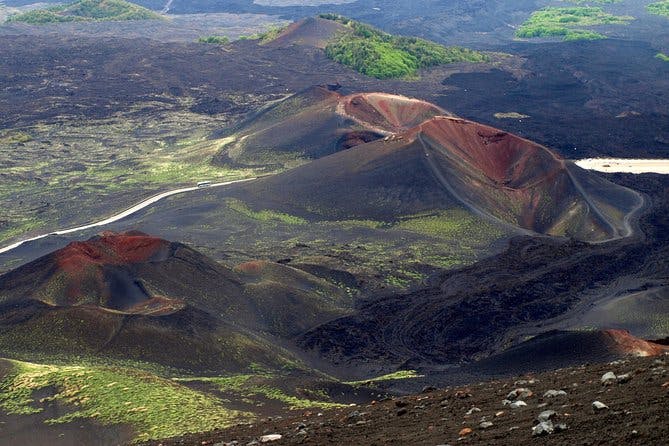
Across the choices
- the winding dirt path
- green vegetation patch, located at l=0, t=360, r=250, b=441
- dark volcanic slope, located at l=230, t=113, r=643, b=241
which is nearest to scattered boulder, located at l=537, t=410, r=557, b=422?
green vegetation patch, located at l=0, t=360, r=250, b=441

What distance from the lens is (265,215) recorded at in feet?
196

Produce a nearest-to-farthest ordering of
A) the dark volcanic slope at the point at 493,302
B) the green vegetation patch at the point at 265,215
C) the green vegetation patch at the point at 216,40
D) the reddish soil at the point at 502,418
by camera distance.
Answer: the reddish soil at the point at 502,418
the dark volcanic slope at the point at 493,302
the green vegetation patch at the point at 265,215
the green vegetation patch at the point at 216,40

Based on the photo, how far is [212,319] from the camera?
37625mm

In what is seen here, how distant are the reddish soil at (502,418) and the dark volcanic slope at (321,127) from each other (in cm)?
5210

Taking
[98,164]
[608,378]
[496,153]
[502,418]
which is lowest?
[98,164]

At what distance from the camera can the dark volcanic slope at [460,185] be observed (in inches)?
2312

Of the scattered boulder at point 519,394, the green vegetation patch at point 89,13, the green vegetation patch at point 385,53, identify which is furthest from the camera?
the green vegetation patch at point 89,13

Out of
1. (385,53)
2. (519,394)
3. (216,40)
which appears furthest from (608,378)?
(216,40)

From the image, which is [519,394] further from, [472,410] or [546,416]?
[546,416]

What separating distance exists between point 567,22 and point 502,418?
16290cm

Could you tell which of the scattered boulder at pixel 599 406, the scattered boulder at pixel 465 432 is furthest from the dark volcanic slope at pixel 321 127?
the scattered boulder at pixel 599 406

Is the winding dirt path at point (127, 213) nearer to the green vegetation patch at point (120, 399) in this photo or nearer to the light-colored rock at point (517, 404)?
the green vegetation patch at point (120, 399)

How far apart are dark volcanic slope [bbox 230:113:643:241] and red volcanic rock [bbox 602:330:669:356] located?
83.4 ft

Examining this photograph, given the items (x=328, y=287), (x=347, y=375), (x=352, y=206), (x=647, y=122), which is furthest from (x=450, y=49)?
(x=347, y=375)
